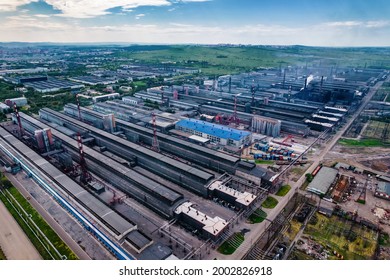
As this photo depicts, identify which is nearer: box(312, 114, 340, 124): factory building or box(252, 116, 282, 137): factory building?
box(252, 116, 282, 137): factory building

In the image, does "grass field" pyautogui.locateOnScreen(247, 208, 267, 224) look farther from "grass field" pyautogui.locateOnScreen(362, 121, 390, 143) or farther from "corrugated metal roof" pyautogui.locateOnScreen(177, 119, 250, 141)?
"grass field" pyautogui.locateOnScreen(362, 121, 390, 143)

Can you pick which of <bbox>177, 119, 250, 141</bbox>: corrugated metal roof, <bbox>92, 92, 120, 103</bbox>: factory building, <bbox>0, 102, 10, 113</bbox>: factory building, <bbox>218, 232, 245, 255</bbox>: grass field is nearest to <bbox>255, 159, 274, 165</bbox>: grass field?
<bbox>177, 119, 250, 141</bbox>: corrugated metal roof

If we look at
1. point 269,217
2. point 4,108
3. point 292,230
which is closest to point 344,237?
point 292,230

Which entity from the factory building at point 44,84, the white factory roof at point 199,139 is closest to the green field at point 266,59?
the factory building at point 44,84

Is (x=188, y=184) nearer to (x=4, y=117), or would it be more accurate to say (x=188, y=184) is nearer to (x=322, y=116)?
(x=322, y=116)

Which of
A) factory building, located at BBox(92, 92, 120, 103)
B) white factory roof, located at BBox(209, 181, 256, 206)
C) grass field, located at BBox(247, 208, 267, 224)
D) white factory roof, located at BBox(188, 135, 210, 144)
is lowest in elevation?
grass field, located at BBox(247, 208, 267, 224)

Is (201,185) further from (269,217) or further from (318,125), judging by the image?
(318,125)
